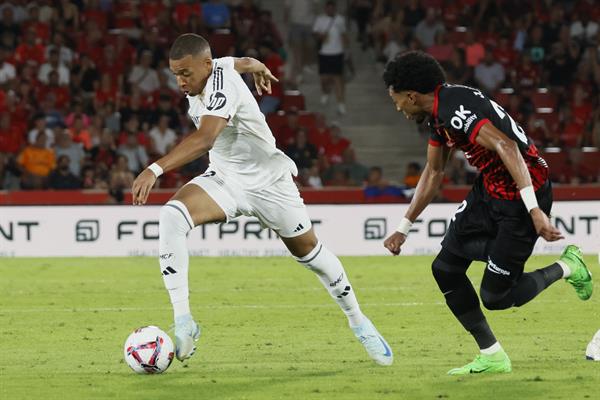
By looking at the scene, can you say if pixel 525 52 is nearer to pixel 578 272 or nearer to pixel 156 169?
pixel 578 272

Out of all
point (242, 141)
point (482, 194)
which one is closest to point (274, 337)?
point (242, 141)

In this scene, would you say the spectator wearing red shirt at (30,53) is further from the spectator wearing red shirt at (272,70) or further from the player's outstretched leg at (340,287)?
the player's outstretched leg at (340,287)

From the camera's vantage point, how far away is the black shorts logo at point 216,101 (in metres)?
7.50

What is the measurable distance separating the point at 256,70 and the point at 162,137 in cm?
1181

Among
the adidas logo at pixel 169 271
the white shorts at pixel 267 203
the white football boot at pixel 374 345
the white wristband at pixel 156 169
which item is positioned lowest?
the white football boot at pixel 374 345

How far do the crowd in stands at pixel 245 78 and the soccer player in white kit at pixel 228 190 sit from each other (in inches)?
403

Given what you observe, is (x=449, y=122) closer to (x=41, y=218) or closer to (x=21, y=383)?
(x=21, y=383)

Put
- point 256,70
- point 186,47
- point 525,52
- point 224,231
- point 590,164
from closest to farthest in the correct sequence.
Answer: point 186,47 → point 256,70 → point 224,231 → point 590,164 → point 525,52

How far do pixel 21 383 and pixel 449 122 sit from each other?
2906 mm

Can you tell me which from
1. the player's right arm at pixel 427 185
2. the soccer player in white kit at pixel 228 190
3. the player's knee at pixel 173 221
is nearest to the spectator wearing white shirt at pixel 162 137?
the soccer player in white kit at pixel 228 190

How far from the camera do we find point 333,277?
797 centimetres

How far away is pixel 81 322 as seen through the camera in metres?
10.4

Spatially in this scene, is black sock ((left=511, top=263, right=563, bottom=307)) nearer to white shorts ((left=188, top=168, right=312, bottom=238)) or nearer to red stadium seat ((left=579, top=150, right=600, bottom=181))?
white shorts ((left=188, top=168, right=312, bottom=238))

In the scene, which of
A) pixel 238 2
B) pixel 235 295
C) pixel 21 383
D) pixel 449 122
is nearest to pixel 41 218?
pixel 235 295
